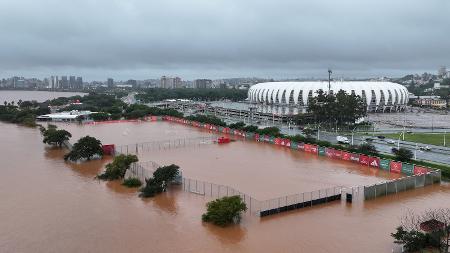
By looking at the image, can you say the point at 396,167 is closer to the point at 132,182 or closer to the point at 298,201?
the point at 298,201

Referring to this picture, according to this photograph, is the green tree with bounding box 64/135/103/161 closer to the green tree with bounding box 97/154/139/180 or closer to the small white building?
the green tree with bounding box 97/154/139/180

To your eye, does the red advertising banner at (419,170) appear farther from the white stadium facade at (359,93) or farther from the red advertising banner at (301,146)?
the white stadium facade at (359,93)

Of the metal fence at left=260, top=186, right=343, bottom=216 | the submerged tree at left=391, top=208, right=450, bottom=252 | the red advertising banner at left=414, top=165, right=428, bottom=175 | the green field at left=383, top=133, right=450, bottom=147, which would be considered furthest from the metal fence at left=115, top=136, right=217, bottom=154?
the submerged tree at left=391, top=208, right=450, bottom=252

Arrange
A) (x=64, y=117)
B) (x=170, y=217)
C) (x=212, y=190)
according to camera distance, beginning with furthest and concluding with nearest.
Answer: (x=64, y=117), (x=212, y=190), (x=170, y=217)

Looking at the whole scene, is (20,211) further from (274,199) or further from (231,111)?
(231,111)

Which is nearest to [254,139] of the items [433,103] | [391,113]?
[391,113]

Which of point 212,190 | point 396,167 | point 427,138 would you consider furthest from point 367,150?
point 212,190
